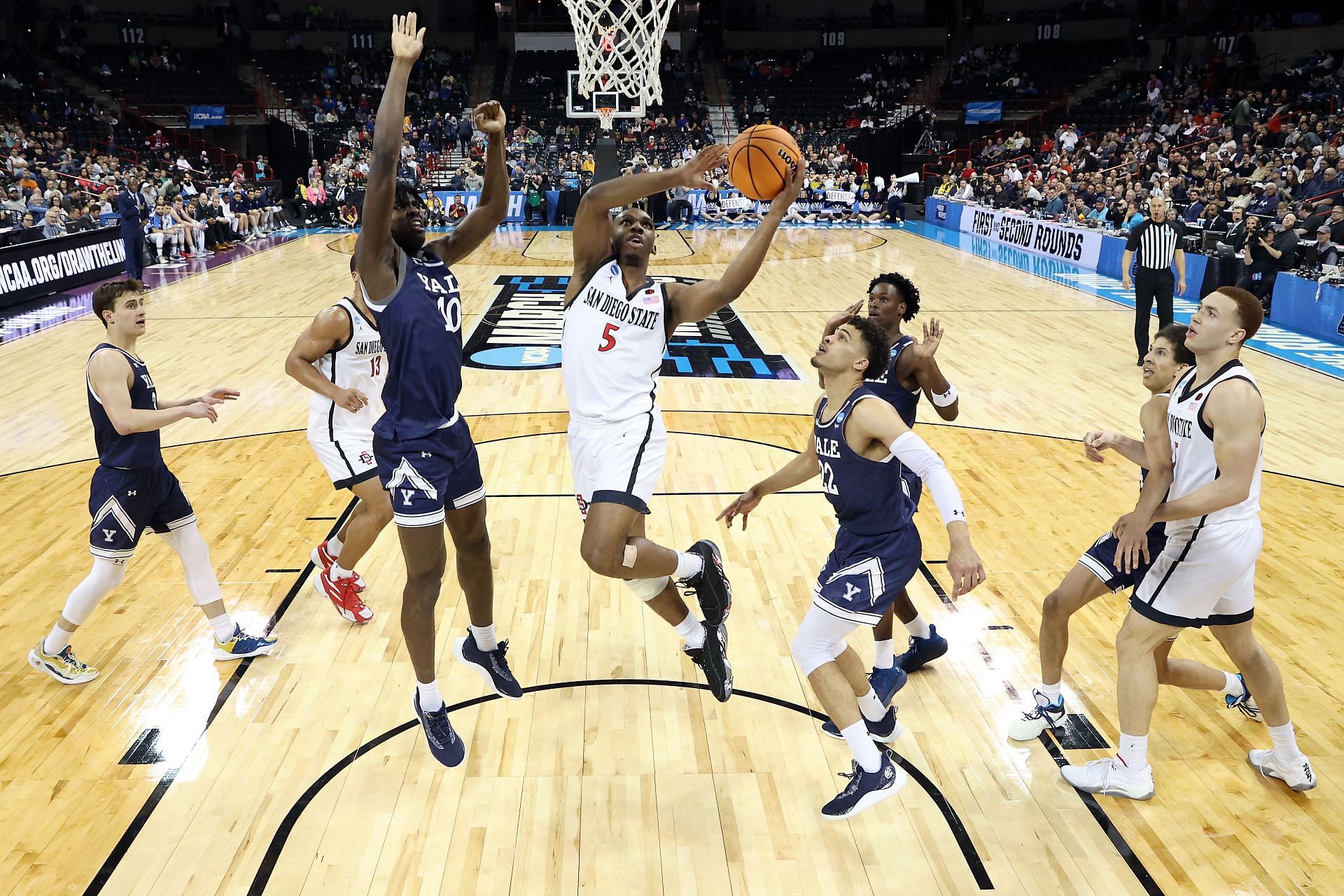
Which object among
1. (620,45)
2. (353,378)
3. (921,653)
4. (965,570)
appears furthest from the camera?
(620,45)

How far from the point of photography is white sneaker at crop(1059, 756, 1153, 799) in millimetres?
3887

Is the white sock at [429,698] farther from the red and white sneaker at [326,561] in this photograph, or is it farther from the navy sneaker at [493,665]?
the red and white sneaker at [326,561]

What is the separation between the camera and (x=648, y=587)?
4.40 meters

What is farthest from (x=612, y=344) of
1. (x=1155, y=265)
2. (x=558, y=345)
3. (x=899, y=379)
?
(x=1155, y=265)

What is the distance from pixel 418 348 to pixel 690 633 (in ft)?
5.49

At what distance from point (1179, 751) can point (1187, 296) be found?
12982mm

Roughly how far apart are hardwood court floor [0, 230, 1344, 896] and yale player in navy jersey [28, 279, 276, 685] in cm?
34

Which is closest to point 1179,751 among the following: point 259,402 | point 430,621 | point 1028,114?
point 430,621

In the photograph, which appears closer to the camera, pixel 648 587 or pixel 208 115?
pixel 648 587

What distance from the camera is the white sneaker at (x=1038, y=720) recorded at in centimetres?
431

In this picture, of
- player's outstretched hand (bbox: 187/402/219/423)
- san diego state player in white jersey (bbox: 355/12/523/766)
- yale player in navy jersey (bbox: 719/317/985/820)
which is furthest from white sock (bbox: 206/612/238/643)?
yale player in navy jersey (bbox: 719/317/985/820)

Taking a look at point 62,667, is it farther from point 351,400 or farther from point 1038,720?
point 1038,720

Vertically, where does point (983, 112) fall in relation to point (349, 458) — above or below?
above

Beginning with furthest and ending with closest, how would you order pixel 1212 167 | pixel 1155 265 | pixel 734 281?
pixel 1212 167
pixel 1155 265
pixel 734 281
